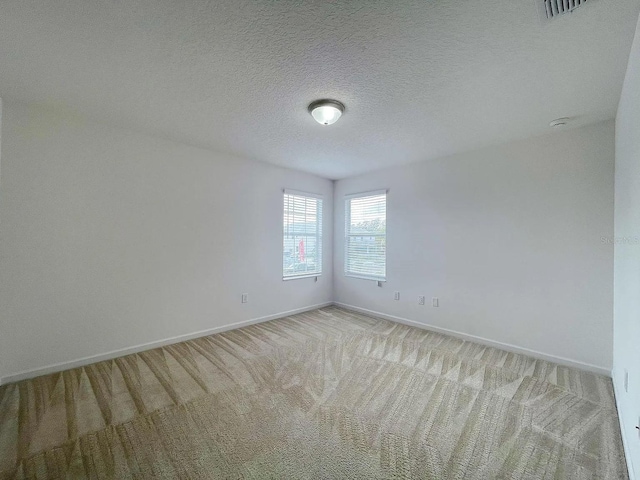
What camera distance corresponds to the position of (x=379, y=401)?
2.10 meters

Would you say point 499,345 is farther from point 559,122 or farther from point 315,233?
point 315,233

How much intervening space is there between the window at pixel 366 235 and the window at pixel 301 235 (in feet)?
1.78

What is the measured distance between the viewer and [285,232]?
4.43 m

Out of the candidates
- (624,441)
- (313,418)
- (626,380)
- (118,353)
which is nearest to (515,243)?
(626,380)

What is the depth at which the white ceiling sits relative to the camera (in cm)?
139

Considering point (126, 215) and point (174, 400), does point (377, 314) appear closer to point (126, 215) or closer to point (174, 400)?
point (174, 400)

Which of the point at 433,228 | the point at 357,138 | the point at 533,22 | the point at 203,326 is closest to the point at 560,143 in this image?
the point at 433,228

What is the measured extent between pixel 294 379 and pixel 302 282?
229 centimetres

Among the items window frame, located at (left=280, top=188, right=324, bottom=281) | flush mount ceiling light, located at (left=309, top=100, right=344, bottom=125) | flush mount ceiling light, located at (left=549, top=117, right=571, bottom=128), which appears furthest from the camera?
window frame, located at (left=280, top=188, right=324, bottom=281)

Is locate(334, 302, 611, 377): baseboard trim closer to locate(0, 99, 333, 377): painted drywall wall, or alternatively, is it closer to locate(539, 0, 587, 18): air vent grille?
locate(0, 99, 333, 377): painted drywall wall

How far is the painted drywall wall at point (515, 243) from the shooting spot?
2.61 metres

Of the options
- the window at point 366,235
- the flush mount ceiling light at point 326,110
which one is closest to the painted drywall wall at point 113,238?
the window at point 366,235

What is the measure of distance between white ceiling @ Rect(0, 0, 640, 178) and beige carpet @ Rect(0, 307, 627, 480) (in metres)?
2.47

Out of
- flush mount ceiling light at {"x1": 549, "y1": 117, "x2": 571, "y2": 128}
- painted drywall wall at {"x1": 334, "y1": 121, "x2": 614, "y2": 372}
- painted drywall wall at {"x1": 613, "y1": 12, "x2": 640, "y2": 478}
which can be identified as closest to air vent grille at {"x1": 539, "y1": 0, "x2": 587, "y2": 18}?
painted drywall wall at {"x1": 613, "y1": 12, "x2": 640, "y2": 478}
